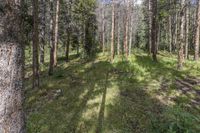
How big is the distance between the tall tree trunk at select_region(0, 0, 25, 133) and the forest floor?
247 inches

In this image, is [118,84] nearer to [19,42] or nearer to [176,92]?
[176,92]

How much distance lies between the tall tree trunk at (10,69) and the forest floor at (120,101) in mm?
6267

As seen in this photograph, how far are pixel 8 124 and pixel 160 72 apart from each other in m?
14.4

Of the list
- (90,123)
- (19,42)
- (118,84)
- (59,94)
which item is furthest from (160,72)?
(19,42)

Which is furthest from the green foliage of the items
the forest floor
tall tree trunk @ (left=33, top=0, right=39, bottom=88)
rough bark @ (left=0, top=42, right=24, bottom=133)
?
tall tree trunk @ (left=33, top=0, right=39, bottom=88)

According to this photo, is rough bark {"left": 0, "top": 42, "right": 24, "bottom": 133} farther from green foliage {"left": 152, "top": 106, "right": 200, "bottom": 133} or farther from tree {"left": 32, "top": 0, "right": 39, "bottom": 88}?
tree {"left": 32, "top": 0, "right": 39, "bottom": 88}

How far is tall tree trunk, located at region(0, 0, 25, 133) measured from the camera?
337 cm

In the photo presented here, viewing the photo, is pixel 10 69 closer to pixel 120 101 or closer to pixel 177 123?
pixel 177 123

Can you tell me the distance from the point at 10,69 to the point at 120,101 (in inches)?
355

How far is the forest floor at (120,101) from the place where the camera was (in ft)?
32.6

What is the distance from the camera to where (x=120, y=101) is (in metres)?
12.0

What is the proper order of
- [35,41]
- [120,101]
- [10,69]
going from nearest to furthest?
[10,69], [120,101], [35,41]

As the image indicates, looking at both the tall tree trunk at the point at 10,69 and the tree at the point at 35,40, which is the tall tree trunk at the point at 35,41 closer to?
the tree at the point at 35,40

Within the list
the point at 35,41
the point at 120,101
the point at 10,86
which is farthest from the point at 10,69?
the point at 35,41
